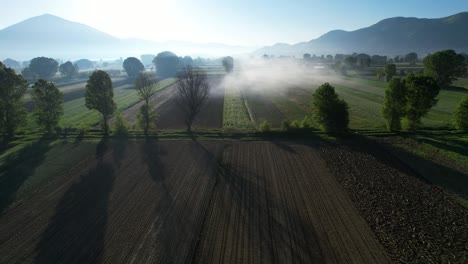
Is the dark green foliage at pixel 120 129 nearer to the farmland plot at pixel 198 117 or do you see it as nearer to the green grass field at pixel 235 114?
the farmland plot at pixel 198 117

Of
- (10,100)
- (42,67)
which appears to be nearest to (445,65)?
(10,100)

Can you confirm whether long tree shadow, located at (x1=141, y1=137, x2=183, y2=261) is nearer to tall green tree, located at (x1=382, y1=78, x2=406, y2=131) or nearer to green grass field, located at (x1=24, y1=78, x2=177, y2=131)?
green grass field, located at (x1=24, y1=78, x2=177, y2=131)

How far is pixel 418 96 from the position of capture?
43.0 meters

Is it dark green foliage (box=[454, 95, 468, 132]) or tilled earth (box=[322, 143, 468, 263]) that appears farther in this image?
dark green foliage (box=[454, 95, 468, 132])

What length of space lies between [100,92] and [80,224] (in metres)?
33.3

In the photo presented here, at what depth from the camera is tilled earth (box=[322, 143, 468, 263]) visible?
18625 millimetres

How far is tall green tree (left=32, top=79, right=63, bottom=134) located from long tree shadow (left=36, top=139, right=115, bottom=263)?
26891 millimetres

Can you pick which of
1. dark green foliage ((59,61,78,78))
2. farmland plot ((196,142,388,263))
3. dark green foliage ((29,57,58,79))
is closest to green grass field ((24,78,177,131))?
farmland plot ((196,142,388,263))

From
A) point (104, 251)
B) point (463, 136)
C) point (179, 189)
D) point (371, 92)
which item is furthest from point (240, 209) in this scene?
point (371, 92)

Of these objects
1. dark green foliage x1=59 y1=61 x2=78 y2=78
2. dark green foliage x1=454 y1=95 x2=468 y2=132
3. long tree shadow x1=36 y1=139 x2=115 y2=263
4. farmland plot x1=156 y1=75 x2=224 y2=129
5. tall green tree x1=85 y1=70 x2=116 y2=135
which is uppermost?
dark green foliage x1=59 y1=61 x2=78 y2=78

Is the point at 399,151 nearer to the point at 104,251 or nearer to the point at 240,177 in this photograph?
Answer: the point at 240,177

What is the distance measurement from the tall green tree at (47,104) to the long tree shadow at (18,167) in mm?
5827

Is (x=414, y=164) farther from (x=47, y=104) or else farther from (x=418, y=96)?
(x=47, y=104)

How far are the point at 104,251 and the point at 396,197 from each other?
2779 centimetres
